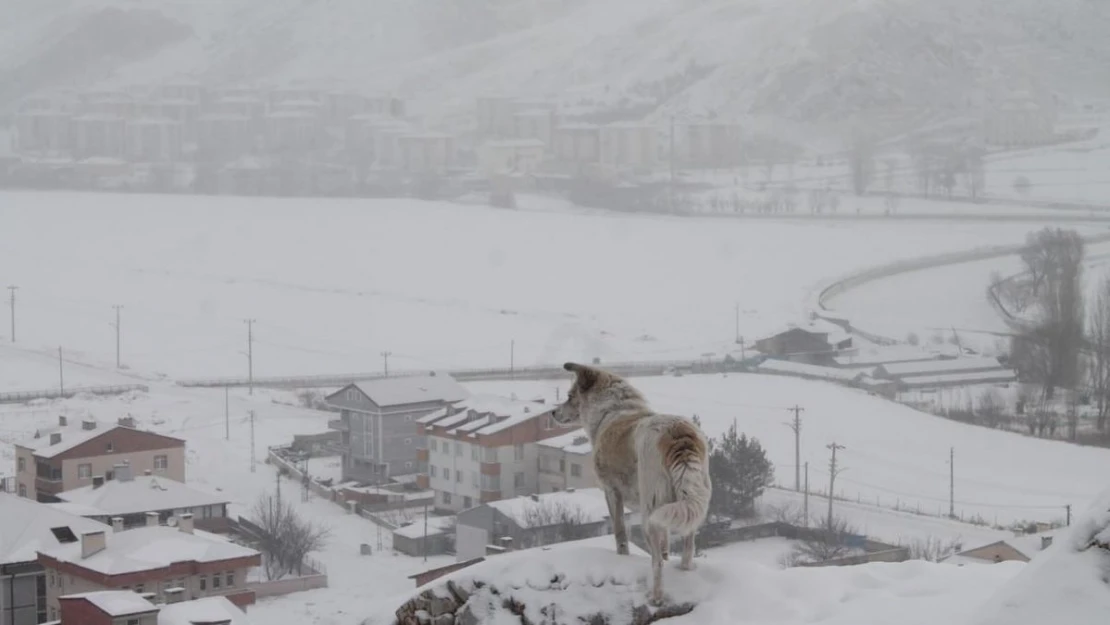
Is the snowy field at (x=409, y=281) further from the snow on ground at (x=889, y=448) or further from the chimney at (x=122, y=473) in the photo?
the chimney at (x=122, y=473)

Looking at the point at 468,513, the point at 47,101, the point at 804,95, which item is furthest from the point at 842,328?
the point at 47,101

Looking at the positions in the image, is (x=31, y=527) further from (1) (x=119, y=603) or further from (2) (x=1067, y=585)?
(2) (x=1067, y=585)

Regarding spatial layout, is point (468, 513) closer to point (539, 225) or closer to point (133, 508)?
point (133, 508)

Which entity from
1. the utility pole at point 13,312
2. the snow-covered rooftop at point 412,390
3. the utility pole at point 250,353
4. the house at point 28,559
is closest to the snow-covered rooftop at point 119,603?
the house at point 28,559

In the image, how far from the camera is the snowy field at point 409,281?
1156cm

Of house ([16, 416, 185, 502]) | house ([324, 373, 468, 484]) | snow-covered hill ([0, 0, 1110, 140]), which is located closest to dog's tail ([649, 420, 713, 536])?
house ([16, 416, 185, 502])

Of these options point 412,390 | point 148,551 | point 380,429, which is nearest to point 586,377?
point 148,551

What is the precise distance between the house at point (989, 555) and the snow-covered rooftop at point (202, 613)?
1798 millimetres

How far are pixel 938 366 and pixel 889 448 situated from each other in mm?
2855

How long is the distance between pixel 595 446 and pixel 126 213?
2061 cm

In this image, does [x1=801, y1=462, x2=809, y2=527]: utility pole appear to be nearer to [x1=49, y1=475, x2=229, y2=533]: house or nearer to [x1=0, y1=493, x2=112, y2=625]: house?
[x1=49, y1=475, x2=229, y2=533]: house

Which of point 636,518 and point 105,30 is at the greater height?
point 105,30

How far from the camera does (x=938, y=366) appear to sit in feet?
34.6

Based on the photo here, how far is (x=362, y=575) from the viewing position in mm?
5383
